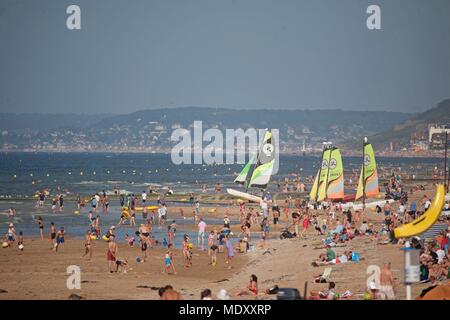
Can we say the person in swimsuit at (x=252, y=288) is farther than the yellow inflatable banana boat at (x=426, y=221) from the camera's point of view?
Yes

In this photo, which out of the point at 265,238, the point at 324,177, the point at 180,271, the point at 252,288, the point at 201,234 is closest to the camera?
the point at 252,288

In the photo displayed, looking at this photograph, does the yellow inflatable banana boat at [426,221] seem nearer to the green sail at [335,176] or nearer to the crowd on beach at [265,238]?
the crowd on beach at [265,238]

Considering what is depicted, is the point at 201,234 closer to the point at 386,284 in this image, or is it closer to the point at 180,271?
the point at 180,271

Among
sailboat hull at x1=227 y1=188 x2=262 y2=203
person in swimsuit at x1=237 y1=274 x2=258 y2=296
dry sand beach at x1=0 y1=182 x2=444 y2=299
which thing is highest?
sailboat hull at x1=227 y1=188 x2=262 y2=203

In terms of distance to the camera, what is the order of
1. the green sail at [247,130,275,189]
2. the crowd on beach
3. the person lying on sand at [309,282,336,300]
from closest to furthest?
the person lying on sand at [309,282,336,300] → the crowd on beach → the green sail at [247,130,275,189]

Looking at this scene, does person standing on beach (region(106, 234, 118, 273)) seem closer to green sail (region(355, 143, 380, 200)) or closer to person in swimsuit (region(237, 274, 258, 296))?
person in swimsuit (region(237, 274, 258, 296))

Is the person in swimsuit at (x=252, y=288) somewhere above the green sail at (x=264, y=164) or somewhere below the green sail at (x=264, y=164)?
below

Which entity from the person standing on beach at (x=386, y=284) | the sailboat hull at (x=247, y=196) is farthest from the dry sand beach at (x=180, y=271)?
the sailboat hull at (x=247, y=196)

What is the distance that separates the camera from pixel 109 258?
27.4 metres

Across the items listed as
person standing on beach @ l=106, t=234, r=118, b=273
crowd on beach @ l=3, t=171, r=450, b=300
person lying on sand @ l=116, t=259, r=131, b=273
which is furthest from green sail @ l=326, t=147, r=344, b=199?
person standing on beach @ l=106, t=234, r=118, b=273

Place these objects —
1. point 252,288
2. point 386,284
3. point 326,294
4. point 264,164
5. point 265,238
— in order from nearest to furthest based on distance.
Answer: point 386,284, point 326,294, point 252,288, point 265,238, point 264,164

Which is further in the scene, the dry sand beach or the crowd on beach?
the dry sand beach

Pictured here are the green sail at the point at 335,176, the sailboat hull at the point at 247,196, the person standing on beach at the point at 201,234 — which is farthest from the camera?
the sailboat hull at the point at 247,196

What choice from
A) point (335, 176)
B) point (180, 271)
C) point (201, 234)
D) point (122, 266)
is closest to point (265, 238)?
point (201, 234)
